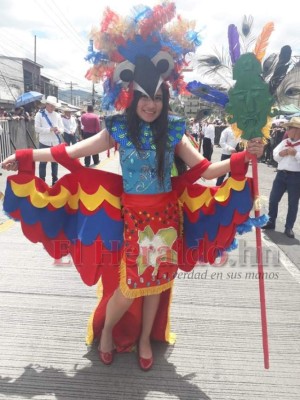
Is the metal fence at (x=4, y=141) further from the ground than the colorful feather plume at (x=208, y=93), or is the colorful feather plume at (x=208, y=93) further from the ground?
the colorful feather plume at (x=208, y=93)

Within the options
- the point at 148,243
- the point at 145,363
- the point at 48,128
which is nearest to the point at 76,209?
the point at 148,243

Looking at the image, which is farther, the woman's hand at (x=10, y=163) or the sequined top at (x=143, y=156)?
the woman's hand at (x=10, y=163)

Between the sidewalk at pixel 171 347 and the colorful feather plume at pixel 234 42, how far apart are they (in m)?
1.83

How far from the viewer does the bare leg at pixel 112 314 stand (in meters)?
2.31

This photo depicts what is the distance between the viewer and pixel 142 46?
2088mm

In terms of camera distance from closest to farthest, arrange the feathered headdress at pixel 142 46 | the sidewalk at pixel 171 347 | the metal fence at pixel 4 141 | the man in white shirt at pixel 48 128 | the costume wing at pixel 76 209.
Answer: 1. the feathered headdress at pixel 142 46
2. the sidewalk at pixel 171 347
3. the costume wing at pixel 76 209
4. the man in white shirt at pixel 48 128
5. the metal fence at pixel 4 141

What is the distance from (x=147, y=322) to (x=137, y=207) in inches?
31.0

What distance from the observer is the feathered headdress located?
2070 mm

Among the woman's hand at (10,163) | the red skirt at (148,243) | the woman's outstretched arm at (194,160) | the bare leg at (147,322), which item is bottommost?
the bare leg at (147,322)

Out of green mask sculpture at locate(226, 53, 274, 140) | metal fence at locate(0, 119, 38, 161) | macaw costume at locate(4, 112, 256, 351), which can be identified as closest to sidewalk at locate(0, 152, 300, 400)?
macaw costume at locate(4, 112, 256, 351)

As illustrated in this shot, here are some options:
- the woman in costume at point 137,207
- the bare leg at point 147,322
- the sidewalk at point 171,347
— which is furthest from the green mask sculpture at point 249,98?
the sidewalk at point 171,347

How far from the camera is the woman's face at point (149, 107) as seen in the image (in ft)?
6.94

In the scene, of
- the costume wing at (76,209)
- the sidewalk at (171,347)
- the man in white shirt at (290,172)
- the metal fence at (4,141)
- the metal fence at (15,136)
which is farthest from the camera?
the metal fence at (15,136)

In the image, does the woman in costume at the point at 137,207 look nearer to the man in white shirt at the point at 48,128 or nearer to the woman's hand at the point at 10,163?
the woman's hand at the point at 10,163
